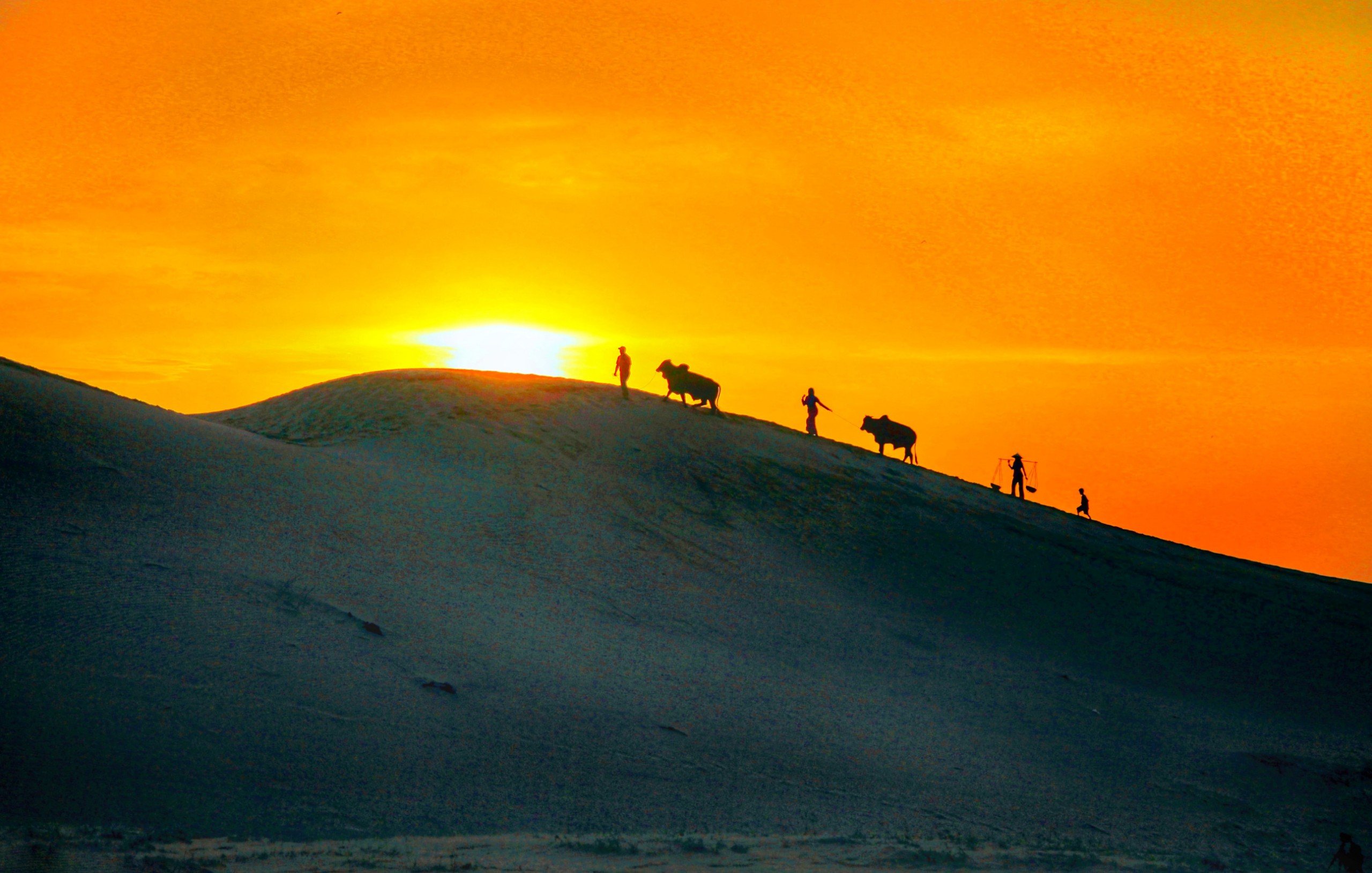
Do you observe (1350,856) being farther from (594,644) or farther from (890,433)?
(890,433)

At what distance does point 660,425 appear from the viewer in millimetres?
32688

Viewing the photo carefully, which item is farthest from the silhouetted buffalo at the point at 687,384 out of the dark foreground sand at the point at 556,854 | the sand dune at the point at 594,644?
the dark foreground sand at the point at 556,854

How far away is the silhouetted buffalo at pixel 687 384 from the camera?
3341 cm

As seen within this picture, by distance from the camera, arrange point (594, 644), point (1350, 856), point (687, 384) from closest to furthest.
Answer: point (1350, 856), point (594, 644), point (687, 384)

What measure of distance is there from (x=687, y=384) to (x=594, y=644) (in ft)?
51.9

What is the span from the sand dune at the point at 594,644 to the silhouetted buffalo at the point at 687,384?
68cm

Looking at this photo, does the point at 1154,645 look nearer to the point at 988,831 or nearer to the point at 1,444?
the point at 988,831

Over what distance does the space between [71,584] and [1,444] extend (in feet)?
18.7

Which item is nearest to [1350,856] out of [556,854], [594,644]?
[556,854]

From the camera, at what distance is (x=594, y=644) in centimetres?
1934

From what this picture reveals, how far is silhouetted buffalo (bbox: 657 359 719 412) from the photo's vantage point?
33406 mm

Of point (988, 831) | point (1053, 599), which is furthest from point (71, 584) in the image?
point (1053, 599)

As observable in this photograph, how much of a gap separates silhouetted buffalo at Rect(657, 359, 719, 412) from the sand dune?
0.68 meters

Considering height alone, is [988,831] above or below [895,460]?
below
